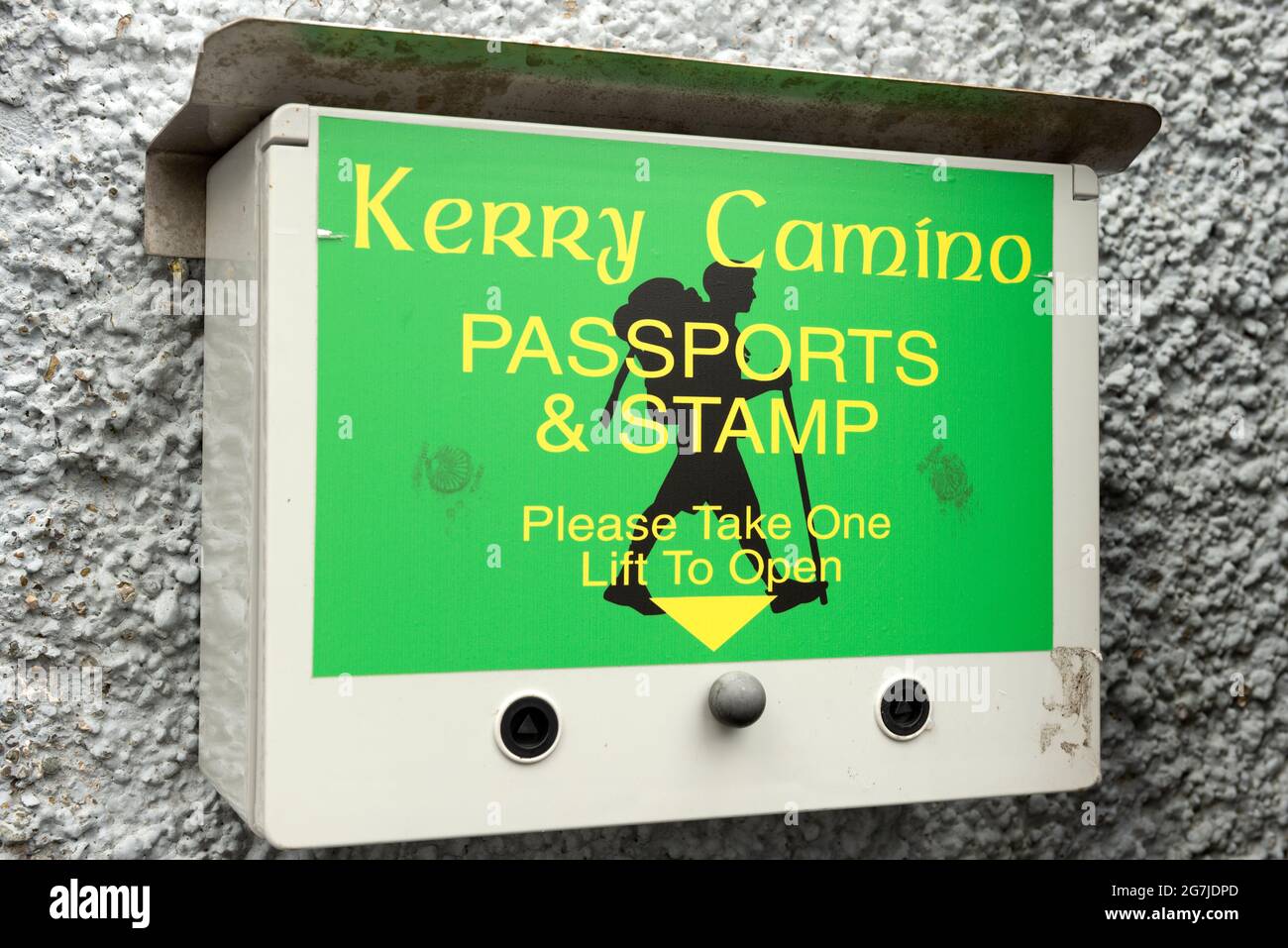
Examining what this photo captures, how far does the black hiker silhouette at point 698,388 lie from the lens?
72 cm

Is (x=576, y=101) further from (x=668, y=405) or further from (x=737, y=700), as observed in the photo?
(x=737, y=700)

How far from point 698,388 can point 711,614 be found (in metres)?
0.13

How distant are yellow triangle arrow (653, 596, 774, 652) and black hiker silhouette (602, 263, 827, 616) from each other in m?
0.01

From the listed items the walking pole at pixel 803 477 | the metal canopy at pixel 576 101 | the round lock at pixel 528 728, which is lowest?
the round lock at pixel 528 728

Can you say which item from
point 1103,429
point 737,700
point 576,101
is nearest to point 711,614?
point 737,700

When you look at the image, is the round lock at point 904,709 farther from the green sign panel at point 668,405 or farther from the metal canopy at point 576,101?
the metal canopy at point 576,101

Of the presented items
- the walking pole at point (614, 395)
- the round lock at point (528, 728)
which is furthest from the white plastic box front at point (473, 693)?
the walking pole at point (614, 395)

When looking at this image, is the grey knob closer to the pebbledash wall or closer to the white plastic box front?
the white plastic box front

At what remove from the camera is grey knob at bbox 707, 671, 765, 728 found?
0.71 metres

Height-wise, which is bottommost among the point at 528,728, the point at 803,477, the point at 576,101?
the point at 528,728

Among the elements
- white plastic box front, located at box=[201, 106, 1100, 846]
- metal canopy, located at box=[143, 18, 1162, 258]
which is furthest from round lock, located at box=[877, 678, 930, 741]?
metal canopy, located at box=[143, 18, 1162, 258]

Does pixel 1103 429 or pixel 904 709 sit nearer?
pixel 904 709

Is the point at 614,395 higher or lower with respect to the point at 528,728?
higher

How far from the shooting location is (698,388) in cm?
73
